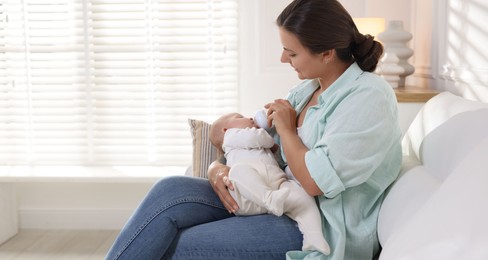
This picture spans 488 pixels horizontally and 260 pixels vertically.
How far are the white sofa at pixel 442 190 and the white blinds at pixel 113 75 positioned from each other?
200 cm

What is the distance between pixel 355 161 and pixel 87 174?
2.43 meters

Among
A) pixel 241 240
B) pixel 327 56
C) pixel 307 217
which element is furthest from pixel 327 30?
pixel 241 240

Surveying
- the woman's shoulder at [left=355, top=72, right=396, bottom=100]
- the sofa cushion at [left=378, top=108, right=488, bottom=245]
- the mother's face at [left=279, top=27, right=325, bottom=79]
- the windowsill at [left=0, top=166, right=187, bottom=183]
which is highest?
the mother's face at [left=279, top=27, right=325, bottom=79]

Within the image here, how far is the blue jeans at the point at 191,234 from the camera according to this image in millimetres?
2076

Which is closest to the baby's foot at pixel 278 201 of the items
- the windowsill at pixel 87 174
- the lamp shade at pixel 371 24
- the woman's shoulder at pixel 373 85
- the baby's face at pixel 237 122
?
the woman's shoulder at pixel 373 85

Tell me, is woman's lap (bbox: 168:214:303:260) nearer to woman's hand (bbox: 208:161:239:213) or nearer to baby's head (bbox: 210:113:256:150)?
woman's hand (bbox: 208:161:239:213)

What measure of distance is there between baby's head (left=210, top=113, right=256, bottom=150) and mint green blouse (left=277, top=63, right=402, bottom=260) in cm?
40

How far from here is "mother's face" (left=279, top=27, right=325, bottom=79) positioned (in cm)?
225

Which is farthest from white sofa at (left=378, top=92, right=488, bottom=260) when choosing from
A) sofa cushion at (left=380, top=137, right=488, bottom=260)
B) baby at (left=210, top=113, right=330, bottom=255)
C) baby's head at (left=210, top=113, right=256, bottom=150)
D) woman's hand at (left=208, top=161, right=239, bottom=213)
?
baby's head at (left=210, top=113, right=256, bottom=150)

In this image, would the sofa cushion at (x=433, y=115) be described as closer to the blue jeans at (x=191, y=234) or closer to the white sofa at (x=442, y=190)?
the white sofa at (x=442, y=190)

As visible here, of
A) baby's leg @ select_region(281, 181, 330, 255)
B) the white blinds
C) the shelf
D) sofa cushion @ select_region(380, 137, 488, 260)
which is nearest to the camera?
sofa cushion @ select_region(380, 137, 488, 260)

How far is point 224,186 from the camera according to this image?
227cm

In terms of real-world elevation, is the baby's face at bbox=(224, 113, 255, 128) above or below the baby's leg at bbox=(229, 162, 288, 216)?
above

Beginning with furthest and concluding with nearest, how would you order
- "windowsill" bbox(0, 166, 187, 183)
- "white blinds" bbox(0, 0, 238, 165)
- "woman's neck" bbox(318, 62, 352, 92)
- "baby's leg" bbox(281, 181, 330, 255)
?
"white blinds" bbox(0, 0, 238, 165)
"windowsill" bbox(0, 166, 187, 183)
"woman's neck" bbox(318, 62, 352, 92)
"baby's leg" bbox(281, 181, 330, 255)
